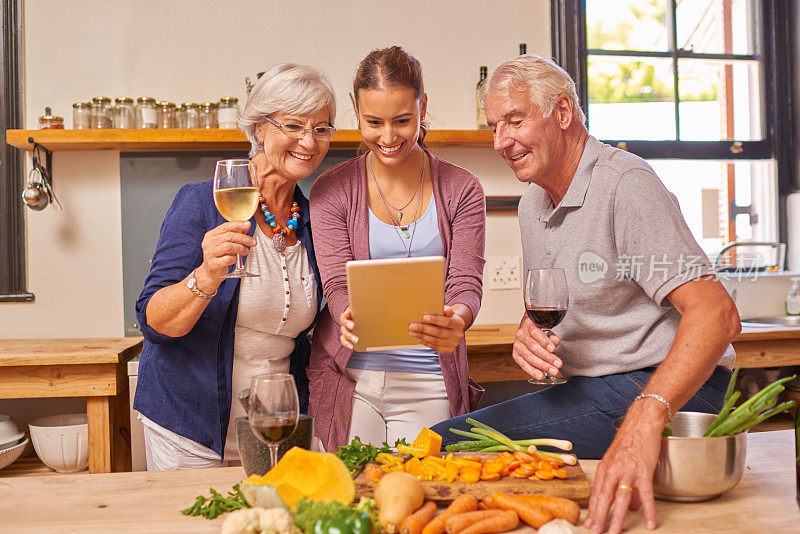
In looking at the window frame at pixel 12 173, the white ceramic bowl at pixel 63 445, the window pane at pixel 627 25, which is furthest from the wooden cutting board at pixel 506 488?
the window pane at pixel 627 25

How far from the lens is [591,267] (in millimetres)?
1502

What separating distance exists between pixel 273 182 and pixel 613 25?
7.81 ft

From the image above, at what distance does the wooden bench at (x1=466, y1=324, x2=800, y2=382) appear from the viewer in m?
2.68

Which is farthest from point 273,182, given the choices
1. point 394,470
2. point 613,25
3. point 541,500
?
point 613,25

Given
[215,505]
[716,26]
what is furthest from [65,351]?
[716,26]

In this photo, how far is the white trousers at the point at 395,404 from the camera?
183 cm

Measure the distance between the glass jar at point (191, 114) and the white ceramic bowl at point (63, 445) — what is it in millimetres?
1307

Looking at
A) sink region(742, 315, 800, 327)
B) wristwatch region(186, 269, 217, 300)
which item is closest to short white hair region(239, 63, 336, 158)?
wristwatch region(186, 269, 217, 300)

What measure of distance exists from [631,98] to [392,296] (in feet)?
8.32

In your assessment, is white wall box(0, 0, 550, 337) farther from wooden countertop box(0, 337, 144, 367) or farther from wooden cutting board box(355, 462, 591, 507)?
wooden cutting board box(355, 462, 591, 507)

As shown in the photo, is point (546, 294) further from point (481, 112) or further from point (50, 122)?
point (50, 122)

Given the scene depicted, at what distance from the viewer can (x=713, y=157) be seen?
11.6 ft

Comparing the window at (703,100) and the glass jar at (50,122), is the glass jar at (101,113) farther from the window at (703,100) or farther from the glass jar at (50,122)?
the window at (703,100)

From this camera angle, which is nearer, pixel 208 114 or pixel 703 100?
pixel 208 114
